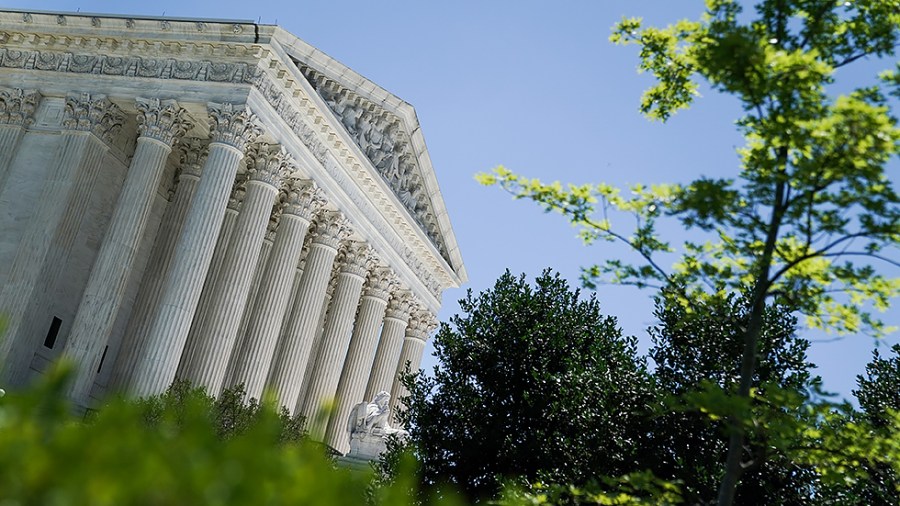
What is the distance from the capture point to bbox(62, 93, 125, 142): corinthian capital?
32.1 metres

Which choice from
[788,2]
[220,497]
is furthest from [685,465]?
[220,497]

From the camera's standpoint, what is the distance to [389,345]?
48250 mm

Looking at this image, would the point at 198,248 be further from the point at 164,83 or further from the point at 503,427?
the point at 503,427

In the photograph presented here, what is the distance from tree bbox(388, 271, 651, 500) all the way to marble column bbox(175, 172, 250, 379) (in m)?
12.2

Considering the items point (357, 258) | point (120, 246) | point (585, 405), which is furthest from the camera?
point (357, 258)

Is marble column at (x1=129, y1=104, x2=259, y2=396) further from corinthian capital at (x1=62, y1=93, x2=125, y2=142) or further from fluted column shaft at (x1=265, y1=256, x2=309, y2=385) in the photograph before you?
fluted column shaft at (x1=265, y1=256, x2=309, y2=385)

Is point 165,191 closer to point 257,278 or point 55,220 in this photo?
point 257,278

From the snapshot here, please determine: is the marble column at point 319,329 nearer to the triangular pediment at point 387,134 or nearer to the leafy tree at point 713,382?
the triangular pediment at point 387,134

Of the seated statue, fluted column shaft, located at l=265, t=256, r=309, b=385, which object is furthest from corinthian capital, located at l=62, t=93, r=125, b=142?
the seated statue

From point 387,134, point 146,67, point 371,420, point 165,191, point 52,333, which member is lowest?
point 371,420

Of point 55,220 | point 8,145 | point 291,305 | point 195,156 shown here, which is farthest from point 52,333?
point 291,305

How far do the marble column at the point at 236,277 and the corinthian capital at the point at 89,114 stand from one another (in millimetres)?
5263

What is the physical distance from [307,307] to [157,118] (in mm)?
11015

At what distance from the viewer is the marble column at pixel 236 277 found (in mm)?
31750
